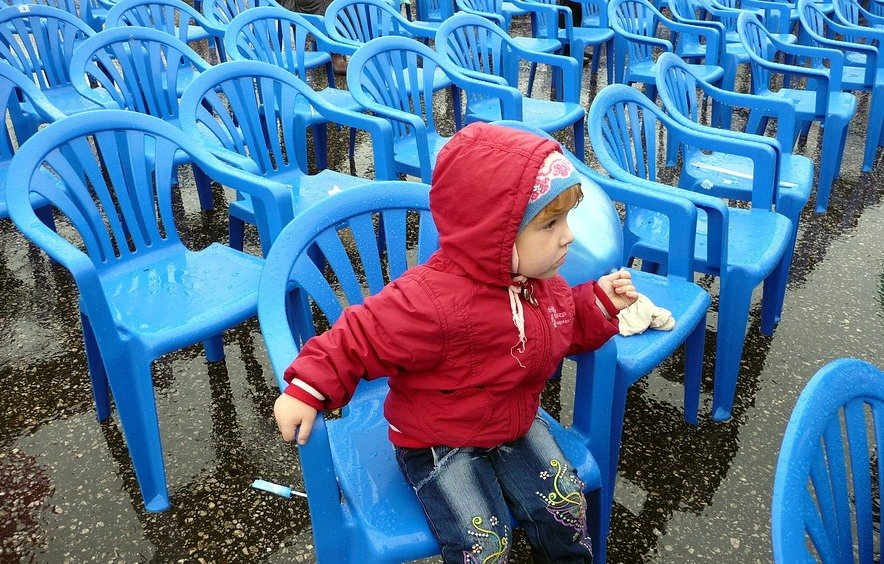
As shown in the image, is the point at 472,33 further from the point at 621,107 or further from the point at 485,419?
the point at 485,419

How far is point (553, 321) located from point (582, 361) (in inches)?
8.2

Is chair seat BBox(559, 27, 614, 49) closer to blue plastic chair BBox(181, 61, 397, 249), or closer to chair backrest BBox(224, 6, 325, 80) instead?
chair backrest BBox(224, 6, 325, 80)

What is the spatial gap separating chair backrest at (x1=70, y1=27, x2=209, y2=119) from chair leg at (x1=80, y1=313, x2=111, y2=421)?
4.89ft

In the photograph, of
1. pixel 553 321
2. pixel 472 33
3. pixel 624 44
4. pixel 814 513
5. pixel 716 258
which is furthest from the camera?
pixel 624 44

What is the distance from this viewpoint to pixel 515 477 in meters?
1.56

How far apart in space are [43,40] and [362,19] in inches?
77.5

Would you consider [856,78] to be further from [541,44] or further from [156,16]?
[156,16]

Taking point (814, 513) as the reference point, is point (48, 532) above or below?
below

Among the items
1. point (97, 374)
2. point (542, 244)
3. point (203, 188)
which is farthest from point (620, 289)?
point (203, 188)

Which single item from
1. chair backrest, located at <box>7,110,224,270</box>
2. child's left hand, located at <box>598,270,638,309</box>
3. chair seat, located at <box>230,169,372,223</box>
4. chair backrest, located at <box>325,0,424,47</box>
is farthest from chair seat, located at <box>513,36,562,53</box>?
child's left hand, located at <box>598,270,638,309</box>

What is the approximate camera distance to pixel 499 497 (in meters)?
1.52

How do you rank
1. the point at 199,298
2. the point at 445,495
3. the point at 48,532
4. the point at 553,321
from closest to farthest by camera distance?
the point at 445,495 < the point at 553,321 < the point at 48,532 < the point at 199,298

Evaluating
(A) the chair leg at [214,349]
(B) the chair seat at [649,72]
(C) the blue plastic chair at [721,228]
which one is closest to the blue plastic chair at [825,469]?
(C) the blue plastic chair at [721,228]

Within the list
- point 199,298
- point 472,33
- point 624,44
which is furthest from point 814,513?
point 624,44
